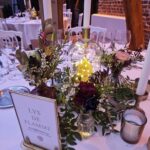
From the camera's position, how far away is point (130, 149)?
65 centimetres

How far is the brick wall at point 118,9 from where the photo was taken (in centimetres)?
299

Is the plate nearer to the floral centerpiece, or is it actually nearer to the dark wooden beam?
the floral centerpiece

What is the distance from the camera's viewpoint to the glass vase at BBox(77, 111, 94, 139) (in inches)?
26.6

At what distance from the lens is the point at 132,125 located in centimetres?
65

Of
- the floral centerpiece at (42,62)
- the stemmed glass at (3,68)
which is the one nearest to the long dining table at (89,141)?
the floral centerpiece at (42,62)

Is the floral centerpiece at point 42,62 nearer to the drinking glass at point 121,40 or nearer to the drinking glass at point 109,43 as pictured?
the drinking glass at point 109,43

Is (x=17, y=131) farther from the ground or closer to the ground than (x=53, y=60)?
closer to the ground

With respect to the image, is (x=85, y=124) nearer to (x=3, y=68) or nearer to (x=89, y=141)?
(x=89, y=141)

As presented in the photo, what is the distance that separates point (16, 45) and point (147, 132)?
0.99m

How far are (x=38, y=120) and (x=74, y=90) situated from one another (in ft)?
0.56

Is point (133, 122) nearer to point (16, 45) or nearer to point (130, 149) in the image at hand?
point (130, 149)

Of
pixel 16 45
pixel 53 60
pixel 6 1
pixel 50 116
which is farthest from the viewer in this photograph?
pixel 6 1

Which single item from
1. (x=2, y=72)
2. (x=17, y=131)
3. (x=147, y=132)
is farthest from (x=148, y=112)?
(x=2, y=72)

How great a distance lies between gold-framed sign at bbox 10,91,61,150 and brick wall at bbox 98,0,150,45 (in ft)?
8.82
